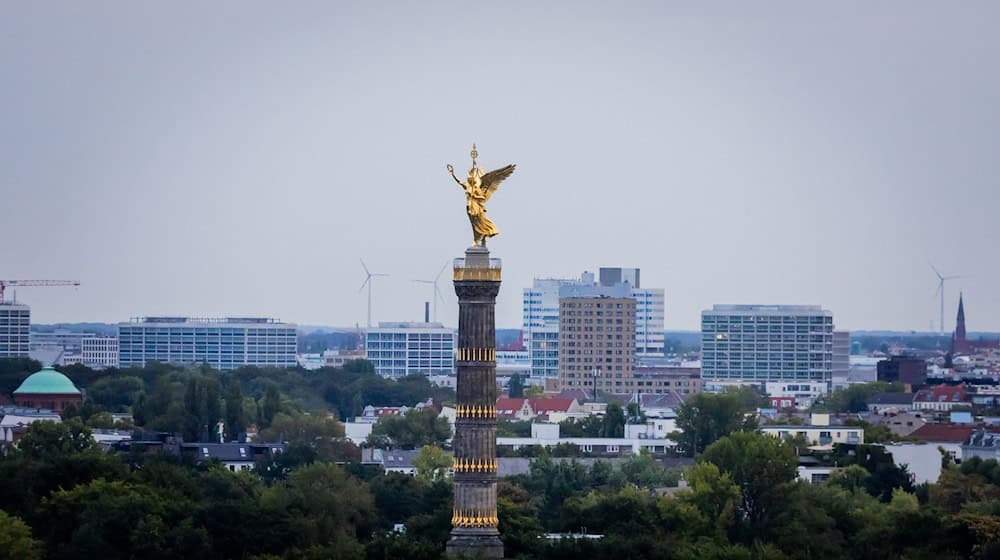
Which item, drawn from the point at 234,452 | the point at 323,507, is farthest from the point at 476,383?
the point at 234,452

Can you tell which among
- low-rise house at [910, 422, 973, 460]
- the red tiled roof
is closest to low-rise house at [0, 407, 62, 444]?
low-rise house at [910, 422, 973, 460]

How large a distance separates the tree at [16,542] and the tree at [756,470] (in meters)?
27.8

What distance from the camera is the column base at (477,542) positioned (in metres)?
93.3

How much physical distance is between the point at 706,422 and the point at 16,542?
3176 inches

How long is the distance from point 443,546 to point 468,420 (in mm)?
10569

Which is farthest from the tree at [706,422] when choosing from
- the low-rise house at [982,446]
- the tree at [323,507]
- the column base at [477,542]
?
the column base at [477,542]

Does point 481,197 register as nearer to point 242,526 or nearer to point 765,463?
point 242,526

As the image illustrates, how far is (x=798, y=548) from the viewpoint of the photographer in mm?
111062

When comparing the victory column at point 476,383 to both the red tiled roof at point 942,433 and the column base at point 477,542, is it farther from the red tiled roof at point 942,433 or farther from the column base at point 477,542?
the red tiled roof at point 942,433

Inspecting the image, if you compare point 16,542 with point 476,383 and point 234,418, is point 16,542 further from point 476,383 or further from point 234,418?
point 234,418

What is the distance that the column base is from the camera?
306ft

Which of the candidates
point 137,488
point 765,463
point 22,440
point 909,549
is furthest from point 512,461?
point 909,549

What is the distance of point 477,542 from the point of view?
307ft

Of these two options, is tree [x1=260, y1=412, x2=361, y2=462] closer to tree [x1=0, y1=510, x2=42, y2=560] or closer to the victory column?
tree [x1=0, y1=510, x2=42, y2=560]
